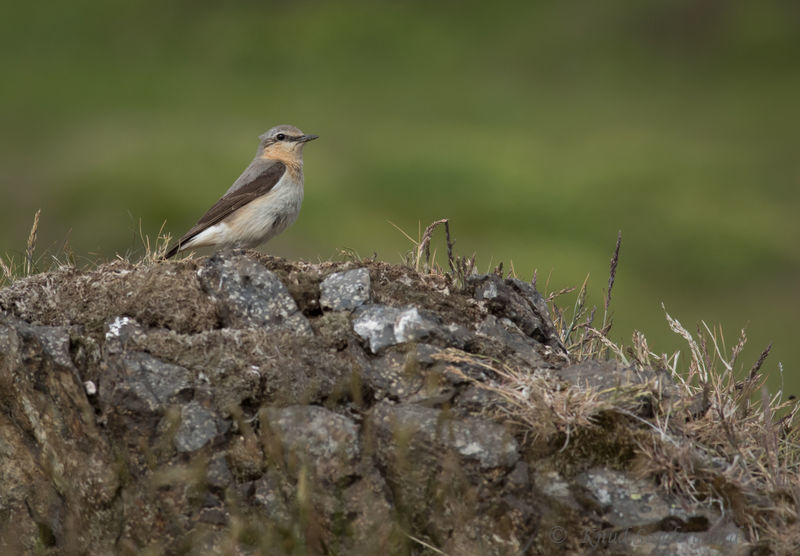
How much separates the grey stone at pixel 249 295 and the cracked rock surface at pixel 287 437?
13 mm

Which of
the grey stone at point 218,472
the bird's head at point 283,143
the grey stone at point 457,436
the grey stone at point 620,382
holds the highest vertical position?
the bird's head at point 283,143

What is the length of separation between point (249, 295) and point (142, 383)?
1.01m

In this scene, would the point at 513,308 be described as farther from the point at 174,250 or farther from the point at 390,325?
the point at 174,250

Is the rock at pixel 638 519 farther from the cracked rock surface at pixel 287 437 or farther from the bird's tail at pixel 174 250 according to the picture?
the bird's tail at pixel 174 250

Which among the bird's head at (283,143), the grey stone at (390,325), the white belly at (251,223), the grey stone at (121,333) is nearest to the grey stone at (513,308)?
the grey stone at (390,325)

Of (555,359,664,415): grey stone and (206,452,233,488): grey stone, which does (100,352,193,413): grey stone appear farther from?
(555,359,664,415): grey stone

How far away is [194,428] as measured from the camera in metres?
6.55

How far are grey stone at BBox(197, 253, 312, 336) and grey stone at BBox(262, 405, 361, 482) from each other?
741 millimetres

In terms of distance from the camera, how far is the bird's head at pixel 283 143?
11492 millimetres

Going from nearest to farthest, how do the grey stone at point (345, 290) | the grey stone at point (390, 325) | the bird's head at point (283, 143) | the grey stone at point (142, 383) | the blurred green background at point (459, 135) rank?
1. the grey stone at point (142, 383)
2. the grey stone at point (390, 325)
3. the grey stone at point (345, 290)
4. the bird's head at point (283, 143)
5. the blurred green background at point (459, 135)

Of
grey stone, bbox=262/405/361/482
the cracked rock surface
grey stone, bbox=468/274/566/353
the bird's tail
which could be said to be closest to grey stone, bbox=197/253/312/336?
the cracked rock surface

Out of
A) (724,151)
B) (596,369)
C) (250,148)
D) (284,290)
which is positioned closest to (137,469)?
(284,290)

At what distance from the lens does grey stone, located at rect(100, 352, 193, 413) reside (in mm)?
6590

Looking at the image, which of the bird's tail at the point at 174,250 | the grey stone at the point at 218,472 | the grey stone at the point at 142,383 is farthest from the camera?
the bird's tail at the point at 174,250
